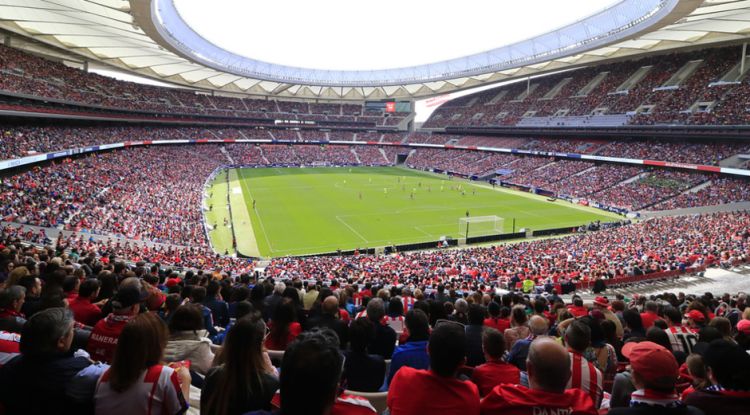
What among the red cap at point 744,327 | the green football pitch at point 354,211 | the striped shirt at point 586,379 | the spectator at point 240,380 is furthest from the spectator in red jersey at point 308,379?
the green football pitch at point 354,211

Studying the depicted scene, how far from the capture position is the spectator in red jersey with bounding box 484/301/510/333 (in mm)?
7576

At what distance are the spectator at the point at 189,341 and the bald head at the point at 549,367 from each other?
10.1ft

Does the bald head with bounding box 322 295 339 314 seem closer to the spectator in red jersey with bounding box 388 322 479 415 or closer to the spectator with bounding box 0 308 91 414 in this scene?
the spectator in red jersey with bounding box 388 322 479 415

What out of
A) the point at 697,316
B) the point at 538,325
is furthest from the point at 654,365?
the point at 697,316

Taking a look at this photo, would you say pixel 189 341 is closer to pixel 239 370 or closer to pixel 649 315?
pixel 239 370

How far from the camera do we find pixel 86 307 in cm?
577

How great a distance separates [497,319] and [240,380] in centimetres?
607

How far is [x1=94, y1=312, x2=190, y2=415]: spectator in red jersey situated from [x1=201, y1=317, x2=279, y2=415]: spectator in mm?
283

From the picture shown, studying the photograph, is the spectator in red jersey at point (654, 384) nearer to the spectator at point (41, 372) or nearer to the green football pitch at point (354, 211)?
the spectator at point (41, 372)

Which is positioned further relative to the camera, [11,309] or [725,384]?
[11,309]

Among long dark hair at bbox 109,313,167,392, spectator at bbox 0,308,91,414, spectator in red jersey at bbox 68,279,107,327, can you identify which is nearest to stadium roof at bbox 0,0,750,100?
spectator in red jersey at bbox 68,279,107,327

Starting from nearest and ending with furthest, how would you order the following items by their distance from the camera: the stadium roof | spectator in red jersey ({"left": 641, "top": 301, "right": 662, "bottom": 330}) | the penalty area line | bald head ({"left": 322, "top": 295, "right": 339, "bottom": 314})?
bald head ({"left": 322, "top": 295, "right": 339, "bottom": 314}) → spectator in red jersey ({"left": 641, "top": 301, "right": 662, "bottom": 330}) → the penalty area line → the stadium roof

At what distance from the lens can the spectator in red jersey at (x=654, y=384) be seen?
2.80 metres

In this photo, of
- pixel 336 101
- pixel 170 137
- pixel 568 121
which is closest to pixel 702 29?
pixel 568 121
